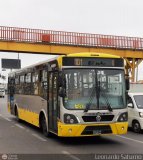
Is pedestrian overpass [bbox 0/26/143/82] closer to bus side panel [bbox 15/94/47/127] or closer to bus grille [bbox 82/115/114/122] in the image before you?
bus side panel [bbox 15/94/47/127]

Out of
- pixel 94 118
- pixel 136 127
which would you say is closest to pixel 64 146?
pixel 94 118

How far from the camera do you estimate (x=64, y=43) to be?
31125 millimetres

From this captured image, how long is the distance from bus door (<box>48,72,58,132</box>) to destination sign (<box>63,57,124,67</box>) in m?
0.65

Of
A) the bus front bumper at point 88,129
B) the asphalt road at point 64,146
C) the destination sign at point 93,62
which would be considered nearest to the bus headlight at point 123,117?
the bus front bumper at point 88,129

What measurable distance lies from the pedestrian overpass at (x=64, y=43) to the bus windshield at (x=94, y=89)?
17.5 metres

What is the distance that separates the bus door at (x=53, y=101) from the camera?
12.6 meters

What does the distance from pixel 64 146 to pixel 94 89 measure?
6.12ft

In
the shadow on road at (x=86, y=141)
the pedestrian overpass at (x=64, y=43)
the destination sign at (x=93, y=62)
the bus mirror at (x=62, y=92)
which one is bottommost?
the shadow on road at (x=86, y=141)

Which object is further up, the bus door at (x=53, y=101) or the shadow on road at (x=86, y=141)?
the bus door at (x=53, y=101)

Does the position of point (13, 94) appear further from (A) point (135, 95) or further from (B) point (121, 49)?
(B) point (121, 49)

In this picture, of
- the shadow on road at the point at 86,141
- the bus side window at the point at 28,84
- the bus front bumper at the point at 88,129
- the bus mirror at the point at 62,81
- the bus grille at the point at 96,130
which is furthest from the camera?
the bus side window at the point at 28,84

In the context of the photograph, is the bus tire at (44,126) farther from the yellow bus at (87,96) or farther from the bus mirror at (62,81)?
the bus mirror at (62,81)

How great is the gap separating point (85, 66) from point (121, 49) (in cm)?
2075

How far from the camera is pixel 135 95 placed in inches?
656
